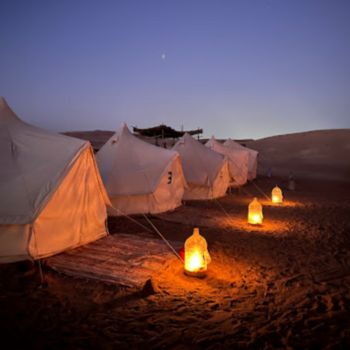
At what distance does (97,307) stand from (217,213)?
27.3 feet

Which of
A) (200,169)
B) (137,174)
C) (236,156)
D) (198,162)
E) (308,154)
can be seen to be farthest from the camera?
(308,154)

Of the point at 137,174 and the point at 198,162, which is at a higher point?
the point at 198,162

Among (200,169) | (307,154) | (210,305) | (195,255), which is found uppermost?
(307,154)

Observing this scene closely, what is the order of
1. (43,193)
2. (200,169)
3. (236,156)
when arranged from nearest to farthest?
(43,193), (200,169), (236,156)

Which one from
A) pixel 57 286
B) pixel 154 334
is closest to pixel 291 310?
pixel 154 334

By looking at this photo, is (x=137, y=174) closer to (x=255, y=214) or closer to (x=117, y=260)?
(x=255, y=214)

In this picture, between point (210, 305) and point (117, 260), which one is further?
point (117, 260)

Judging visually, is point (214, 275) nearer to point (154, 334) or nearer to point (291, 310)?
point (291, 310)

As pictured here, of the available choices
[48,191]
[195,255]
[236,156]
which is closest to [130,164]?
[48,191]

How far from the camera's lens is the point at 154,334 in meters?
4.01

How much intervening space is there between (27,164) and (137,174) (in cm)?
507

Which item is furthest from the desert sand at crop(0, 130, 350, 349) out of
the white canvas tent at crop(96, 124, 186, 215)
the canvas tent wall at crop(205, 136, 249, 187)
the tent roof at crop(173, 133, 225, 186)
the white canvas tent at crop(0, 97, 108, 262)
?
the canvas tent wall at crop(205, 136, 249, 187)

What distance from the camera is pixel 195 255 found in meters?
5.87

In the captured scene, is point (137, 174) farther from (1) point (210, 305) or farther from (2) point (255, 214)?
(1) point (210, 305)
